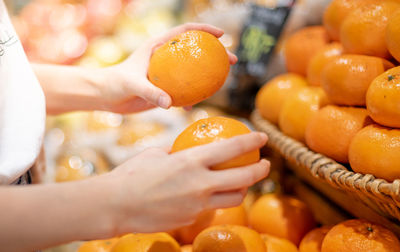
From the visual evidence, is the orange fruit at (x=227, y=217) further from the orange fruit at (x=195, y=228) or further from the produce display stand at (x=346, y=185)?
the produce display stand at (x=346, y=185)

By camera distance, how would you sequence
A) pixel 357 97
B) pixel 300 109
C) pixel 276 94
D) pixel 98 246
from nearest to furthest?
pixel 357 97 → pixel 98 246 → pixel 300 109 → pixel 276 94

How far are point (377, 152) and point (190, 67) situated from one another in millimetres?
483

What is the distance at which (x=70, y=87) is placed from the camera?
131cm

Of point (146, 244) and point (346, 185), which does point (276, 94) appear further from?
point (146, 244)

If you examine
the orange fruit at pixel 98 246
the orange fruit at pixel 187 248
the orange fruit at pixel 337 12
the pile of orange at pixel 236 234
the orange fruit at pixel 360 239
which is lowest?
the orange fruit at pixel 98 246

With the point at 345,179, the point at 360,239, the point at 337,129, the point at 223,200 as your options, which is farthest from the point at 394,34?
the point at 223,200

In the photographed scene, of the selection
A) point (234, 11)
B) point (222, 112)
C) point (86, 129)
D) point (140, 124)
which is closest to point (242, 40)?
point (234, 11)

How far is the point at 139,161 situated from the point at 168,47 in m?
0.38

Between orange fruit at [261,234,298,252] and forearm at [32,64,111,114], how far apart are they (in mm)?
668

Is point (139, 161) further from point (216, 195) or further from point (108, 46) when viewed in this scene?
point (108, 46)

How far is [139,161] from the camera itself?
28.9 inches

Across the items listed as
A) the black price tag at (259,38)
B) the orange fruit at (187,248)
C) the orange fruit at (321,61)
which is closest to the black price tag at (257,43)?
the black price tag at (259,38)

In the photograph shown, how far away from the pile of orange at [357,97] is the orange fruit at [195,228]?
1.28 ft

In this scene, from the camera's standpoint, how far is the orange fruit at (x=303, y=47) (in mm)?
1529
